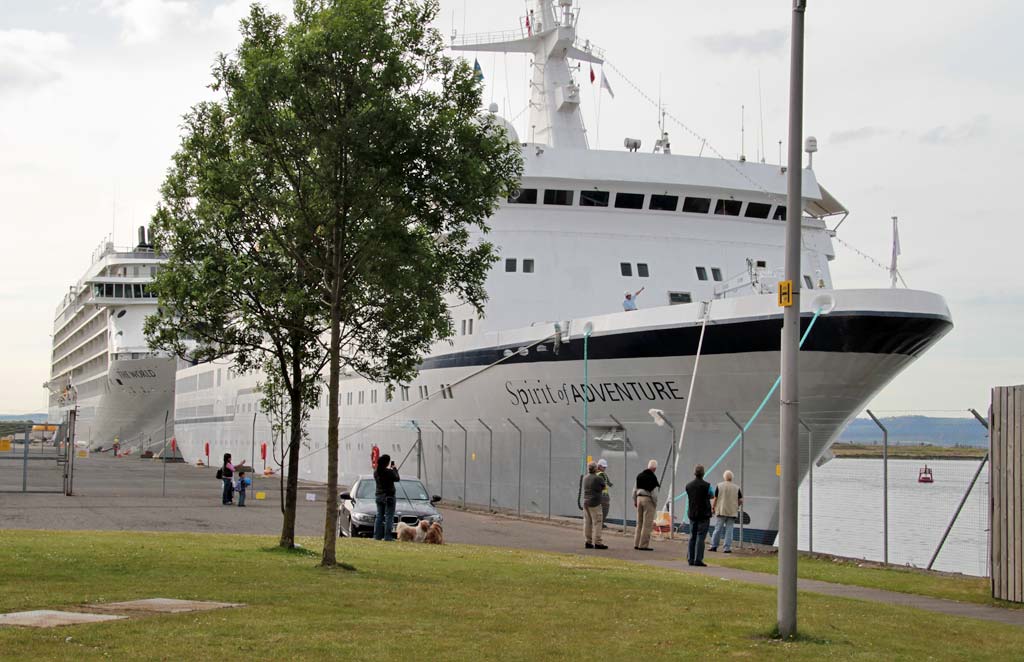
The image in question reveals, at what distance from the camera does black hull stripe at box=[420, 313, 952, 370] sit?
1853 cm

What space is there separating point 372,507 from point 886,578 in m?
8.93

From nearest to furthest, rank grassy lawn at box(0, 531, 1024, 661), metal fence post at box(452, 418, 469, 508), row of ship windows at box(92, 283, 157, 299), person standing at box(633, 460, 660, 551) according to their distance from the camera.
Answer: grassy lawn at box(0, 531, 1024, 661) < person standing at box(633, 460, 660, 551) < metal fence post at box(452, 418, 469, 508) < row of ship windows at box(92, 283, 157, 299)

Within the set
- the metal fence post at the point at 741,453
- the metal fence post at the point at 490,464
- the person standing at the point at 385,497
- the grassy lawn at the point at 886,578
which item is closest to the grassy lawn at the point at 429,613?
the grassy lawn at the point at 886,578

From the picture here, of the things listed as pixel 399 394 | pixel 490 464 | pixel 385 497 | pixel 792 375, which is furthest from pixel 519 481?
pixel 792 375

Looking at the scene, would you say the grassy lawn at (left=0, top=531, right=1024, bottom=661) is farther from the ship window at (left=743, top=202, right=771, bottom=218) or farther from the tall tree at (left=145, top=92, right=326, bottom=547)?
the ship window at (left=743, top=202, right=771, bottom=218)

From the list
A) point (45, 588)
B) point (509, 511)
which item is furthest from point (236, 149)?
point (509, 511)


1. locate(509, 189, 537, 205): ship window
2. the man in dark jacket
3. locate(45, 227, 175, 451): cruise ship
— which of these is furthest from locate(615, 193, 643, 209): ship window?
locate(45, 227, 175, 451): cruise ship

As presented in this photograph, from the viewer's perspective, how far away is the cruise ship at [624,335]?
763 inches

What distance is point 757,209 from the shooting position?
27.2 m

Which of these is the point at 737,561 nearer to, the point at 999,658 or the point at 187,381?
the point at 999,658

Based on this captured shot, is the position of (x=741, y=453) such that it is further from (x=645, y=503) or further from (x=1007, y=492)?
(x=1007, y=492)

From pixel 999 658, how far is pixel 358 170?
8.07 m

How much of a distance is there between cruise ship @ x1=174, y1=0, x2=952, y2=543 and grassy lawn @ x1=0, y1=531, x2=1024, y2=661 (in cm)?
490

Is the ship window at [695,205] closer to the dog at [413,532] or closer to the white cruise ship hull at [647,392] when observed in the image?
the white cruise ship hull at [647,392]
